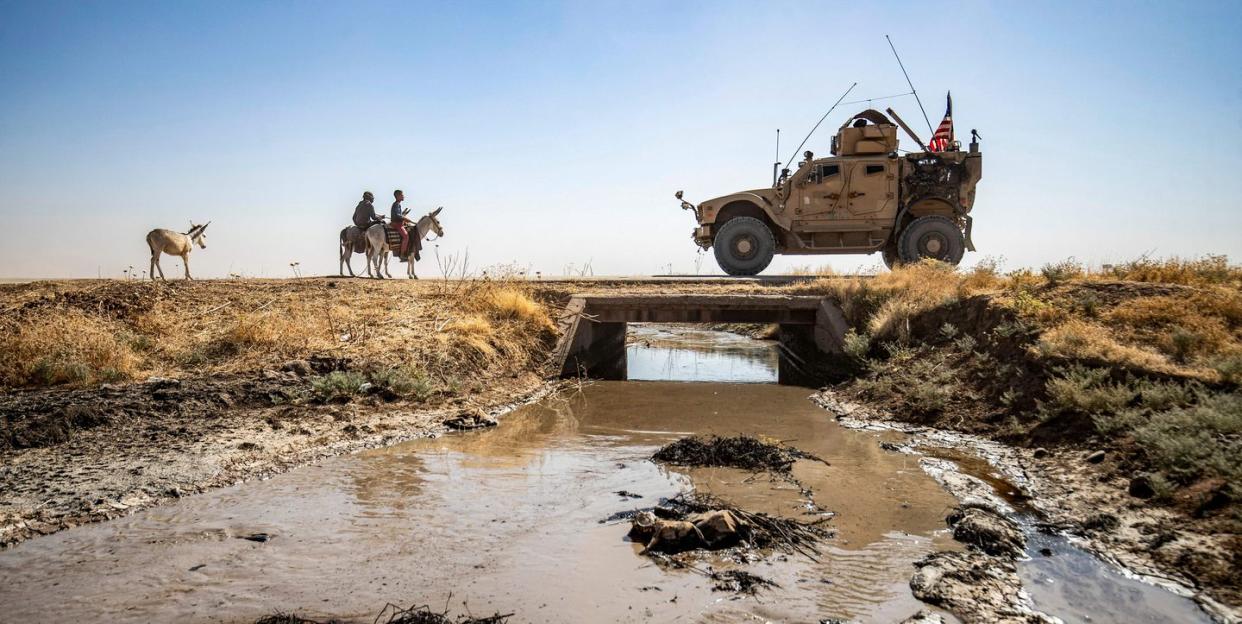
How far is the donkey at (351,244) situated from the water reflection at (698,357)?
6555mm

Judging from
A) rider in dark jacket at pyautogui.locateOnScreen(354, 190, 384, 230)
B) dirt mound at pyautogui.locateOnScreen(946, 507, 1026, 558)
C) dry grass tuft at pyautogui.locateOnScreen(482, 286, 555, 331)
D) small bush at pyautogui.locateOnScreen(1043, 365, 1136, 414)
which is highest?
rider in dark jacket at pyautogui.locateOnScreen(354, 190, 384, 230)

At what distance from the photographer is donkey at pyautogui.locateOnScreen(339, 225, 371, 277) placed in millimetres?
17417

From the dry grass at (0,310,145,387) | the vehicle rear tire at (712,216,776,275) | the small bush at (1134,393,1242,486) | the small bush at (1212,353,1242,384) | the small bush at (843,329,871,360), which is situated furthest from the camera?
the vehicle rear tire at (712,216,776,275)

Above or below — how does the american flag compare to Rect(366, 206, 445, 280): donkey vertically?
above

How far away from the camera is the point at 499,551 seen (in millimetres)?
5098

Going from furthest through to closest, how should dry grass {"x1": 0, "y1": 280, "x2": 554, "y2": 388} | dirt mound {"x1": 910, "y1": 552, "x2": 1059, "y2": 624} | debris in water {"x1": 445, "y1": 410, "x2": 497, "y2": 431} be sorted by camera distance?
dry grass {"x1": 0, "y1": 280, "x2": 554, "y2": 388}
debris in water {"x1": 445, "y1": 410, "x2": 497, "y2": 431}
dirt mound {"x1": 910, "y1": 552, "x2": 1059, "y2": 624}

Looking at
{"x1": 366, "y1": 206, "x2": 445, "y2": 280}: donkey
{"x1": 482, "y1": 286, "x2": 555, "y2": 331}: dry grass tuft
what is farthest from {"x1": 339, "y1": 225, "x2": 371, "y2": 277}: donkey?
→ {"x1": 482, "y1": 286, "x2": 555, "y2": 331}: dry grass tuft

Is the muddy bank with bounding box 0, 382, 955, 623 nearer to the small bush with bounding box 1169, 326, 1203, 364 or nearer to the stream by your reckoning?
the stream

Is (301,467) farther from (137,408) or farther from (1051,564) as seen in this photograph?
(1051,564)

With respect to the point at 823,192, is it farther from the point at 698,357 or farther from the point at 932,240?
the point at 698,357

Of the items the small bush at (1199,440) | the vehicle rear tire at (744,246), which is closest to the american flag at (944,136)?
the vehicle rear tire at (744,246)

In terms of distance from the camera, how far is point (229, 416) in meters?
8.05

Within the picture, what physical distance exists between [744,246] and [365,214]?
8.49 metres

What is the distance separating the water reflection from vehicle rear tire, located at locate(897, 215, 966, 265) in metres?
3.59
